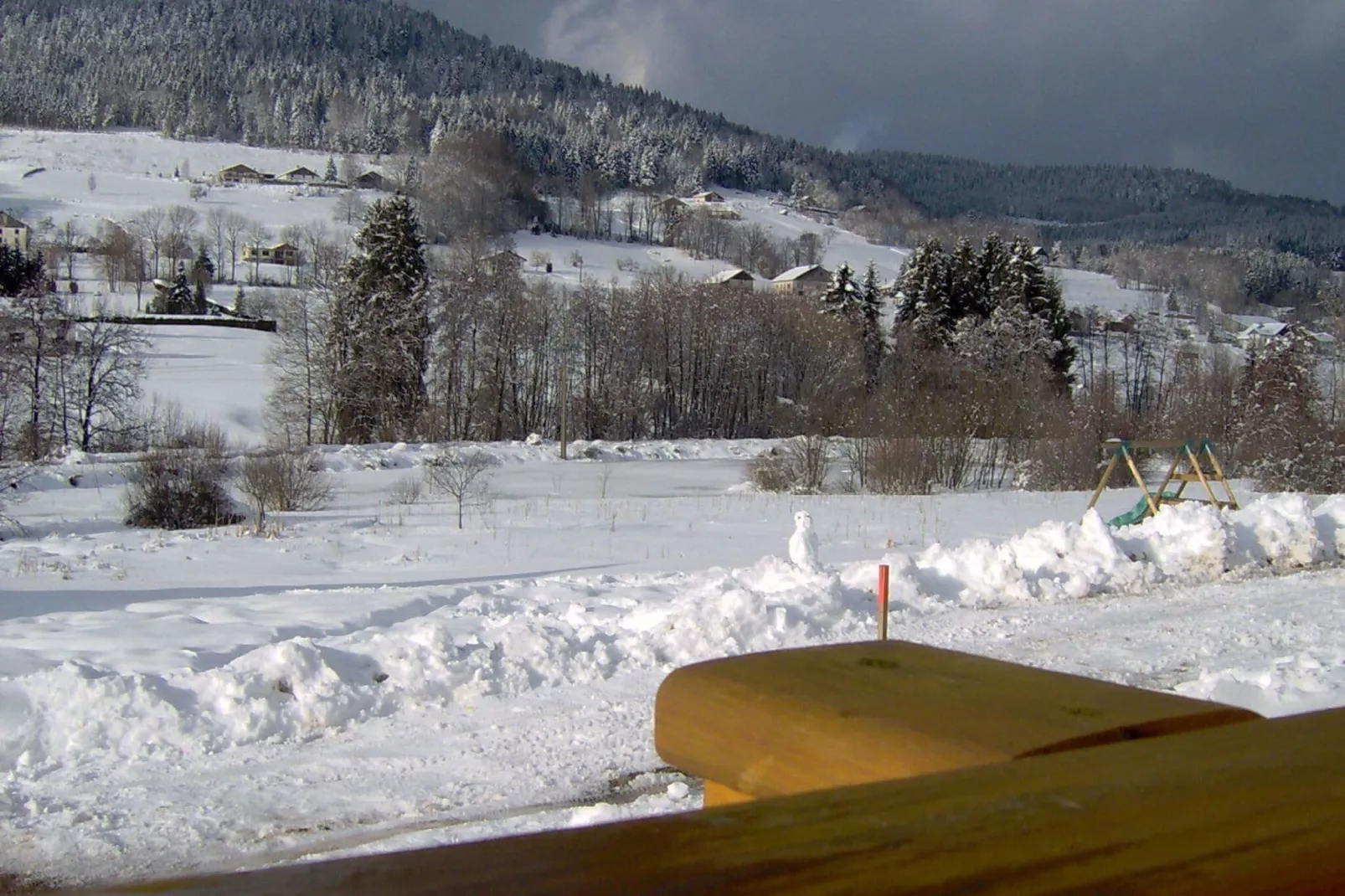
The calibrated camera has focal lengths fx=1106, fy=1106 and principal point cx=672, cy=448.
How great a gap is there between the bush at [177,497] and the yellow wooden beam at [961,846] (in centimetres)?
2309

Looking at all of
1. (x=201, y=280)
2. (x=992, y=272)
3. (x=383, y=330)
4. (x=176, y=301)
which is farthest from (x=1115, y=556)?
(x=201, y=280)

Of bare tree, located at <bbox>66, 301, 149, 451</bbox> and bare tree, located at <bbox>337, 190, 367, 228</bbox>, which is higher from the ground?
bare tree, located at <bbox>337, 190, 367, 228</bbox>

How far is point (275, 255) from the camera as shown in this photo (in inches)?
4345

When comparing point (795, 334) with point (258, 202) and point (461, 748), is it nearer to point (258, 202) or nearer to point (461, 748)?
point (461, 748)

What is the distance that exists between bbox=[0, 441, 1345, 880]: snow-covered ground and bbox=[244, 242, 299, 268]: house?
95.6 metres

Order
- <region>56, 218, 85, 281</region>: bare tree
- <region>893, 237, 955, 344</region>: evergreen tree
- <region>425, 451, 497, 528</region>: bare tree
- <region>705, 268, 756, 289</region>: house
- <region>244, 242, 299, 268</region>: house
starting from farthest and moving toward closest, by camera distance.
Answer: <region>244, 242, 299, 268</region>: house, <region>56, 218, 85, 281</region>: bare tree, <region>705, 268, 756, 289</region>: house, <region>893, 237, 955, 344</region>: evergreen tree, <region>425, 451, 497, 528</region>: bare tree

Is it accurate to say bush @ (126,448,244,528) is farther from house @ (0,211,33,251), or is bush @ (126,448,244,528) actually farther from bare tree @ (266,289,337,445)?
house @ (0,211,33,251)

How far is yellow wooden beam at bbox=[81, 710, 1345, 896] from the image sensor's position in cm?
81

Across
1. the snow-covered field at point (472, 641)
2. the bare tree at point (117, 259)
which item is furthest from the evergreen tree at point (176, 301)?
the snow-covered field at point (472, 641)

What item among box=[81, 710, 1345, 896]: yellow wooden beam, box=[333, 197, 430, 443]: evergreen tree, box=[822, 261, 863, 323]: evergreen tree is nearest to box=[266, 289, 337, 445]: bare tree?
box=[333, 197, 430, 443]: evergreen tree

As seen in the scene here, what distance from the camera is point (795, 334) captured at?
69.0m

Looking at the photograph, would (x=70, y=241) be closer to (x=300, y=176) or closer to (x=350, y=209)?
(x=350, y=209)

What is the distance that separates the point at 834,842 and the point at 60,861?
566cm

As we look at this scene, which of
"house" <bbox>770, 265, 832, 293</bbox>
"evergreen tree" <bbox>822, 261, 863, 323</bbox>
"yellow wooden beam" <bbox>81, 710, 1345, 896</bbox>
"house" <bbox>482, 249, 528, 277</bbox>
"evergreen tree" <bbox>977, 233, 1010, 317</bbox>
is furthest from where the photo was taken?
"house" <bbox>770, 265, 832, 293</bbox>
